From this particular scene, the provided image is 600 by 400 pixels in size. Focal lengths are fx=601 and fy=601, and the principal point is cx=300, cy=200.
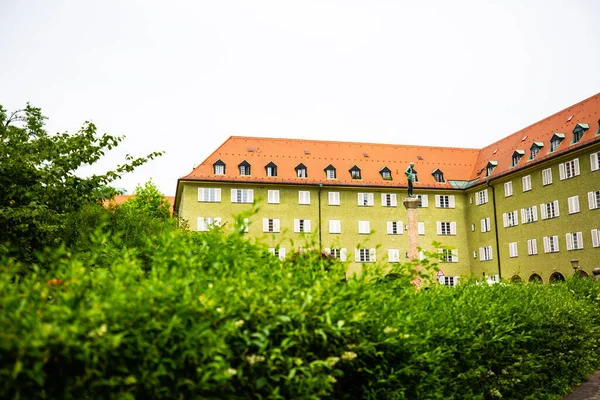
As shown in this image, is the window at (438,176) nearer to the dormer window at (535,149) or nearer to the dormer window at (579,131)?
the dormer window at (535,149)

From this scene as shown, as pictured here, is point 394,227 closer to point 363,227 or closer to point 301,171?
point 363,227

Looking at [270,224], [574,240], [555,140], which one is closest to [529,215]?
[574,240]

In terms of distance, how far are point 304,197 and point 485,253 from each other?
1617 centimetres

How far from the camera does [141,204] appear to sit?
59.4m

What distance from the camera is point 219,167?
5075cm

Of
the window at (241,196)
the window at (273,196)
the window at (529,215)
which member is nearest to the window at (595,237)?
the window at (529,215)

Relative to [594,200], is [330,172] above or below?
above

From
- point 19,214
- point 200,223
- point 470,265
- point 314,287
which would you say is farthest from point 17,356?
point 470,265

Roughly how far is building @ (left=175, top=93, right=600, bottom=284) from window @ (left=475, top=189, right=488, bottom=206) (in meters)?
0.09

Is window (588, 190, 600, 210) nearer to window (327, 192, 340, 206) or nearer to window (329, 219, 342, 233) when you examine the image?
window (329, 219, 342, 233)

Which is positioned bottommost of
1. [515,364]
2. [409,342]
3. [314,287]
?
[515,364]

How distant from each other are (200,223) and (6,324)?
4665 centimetres

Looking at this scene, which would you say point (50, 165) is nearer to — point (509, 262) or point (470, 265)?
point (509, 262)

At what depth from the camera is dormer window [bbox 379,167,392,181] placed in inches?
2136
